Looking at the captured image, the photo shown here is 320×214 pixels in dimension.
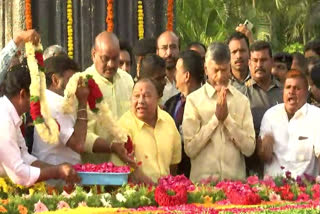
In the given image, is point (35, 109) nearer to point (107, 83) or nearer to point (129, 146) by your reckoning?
point (129, 146)

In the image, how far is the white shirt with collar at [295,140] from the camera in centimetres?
1082

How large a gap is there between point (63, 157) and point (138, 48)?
116 inches

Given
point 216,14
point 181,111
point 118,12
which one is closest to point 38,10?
point 118,12

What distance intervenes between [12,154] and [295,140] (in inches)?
121

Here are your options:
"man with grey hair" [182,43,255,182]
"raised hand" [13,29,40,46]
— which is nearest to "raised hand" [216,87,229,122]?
"man with grey hair" [182,43,255,182]

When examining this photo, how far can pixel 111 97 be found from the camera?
35.1 feet

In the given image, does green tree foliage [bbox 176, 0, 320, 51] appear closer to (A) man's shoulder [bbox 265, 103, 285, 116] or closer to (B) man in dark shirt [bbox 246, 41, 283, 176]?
(B) man in dark shirt [bbox 246, 41, 283, 176]

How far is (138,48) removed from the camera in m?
Result: 12.6

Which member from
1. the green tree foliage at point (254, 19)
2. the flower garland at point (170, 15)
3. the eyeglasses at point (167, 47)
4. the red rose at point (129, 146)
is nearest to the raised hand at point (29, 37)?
the red rose at point (129, 146)

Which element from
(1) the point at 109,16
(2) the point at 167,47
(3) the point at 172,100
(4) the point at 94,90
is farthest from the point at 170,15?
(4) the point at 94,90

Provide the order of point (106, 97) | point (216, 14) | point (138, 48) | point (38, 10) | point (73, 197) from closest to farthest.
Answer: point (73, 197), point (106, 97), point (138, 48), point (38, 10), point (216, 14)

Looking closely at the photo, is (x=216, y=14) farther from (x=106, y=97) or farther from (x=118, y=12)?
(x=106, y=97)

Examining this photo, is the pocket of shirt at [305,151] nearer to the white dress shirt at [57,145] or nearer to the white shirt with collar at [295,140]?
the white shirt with collar at [295,140]

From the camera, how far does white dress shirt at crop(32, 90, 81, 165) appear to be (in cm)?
984
